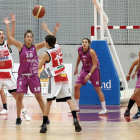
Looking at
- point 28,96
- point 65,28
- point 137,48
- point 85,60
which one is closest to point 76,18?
point 65,28

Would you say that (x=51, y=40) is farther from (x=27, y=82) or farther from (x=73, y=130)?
(x=73, y=130)

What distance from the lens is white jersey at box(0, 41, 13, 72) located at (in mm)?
8406

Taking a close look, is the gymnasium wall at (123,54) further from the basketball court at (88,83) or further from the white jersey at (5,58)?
the white jersey at (5,58)

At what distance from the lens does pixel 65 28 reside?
1734cm

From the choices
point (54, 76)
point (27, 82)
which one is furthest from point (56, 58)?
point (27, 82)

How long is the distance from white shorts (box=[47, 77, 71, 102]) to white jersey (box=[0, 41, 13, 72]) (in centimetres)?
240

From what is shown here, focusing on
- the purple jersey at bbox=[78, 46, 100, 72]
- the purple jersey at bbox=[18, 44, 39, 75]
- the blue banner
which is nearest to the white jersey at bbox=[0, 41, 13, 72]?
the purple jersey at bbox=[18, 44, 39, 75]

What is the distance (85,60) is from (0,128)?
3.47 m

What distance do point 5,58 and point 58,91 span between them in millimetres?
2610

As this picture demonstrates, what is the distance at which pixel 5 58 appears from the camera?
847cm

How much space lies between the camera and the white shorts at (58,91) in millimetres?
6293

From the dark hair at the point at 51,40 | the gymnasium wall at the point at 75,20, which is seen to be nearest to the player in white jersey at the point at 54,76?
the dark hair at the point at 51,40

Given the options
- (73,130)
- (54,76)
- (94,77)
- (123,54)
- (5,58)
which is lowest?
(73,130)

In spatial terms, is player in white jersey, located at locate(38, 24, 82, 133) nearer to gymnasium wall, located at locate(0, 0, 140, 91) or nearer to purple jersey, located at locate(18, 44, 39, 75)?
purple jersey, located at locate(18, 44, 39, 75)
